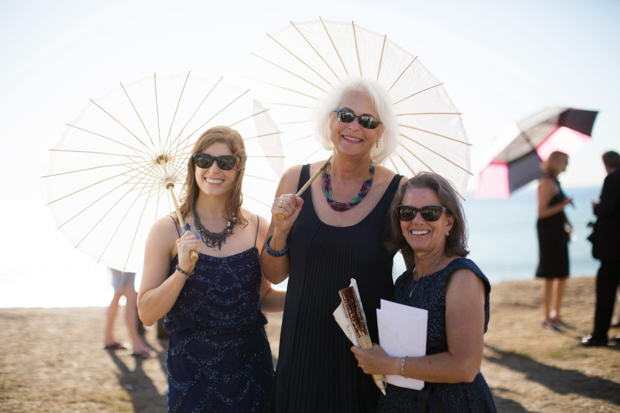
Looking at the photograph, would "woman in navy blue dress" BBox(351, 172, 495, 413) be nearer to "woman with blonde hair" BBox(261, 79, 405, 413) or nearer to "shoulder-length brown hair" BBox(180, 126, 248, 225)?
"woman with blonde hair" BBox(261, 79, 405, 413)

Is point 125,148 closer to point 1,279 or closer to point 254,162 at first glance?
point 254,162

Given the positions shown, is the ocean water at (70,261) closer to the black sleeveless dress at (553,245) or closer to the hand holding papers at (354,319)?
the black sleeveless dress at (553,245)

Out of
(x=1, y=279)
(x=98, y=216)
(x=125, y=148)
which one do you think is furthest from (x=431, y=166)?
(x=1, y=279)

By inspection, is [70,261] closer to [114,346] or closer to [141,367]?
[114,346]

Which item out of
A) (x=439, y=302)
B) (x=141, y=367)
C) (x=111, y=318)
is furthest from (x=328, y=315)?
(x=111, y=318)

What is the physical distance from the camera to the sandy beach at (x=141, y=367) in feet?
12.6

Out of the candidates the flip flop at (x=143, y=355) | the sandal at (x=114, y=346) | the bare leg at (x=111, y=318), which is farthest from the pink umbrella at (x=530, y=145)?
the sandal at (x=114, y=346)

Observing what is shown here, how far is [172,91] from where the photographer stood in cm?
209

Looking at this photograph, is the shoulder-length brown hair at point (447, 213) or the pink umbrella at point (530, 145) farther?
the pink umbrella at point (530, 145)

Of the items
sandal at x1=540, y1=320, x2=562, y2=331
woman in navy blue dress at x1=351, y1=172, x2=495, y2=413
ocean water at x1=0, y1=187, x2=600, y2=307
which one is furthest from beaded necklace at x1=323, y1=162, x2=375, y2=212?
sandal at x1=540, y1=320, x2=562, y2=331

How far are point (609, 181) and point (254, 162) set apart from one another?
489 centimetres

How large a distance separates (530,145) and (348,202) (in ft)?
14.7

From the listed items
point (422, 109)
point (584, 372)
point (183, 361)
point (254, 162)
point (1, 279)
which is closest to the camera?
point (183, 361)

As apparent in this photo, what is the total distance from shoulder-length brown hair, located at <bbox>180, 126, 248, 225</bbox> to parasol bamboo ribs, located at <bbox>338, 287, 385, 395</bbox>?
30.3 inches
